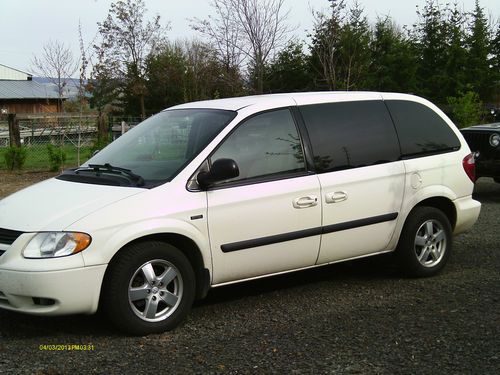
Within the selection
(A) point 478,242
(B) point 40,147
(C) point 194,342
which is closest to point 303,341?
(C) point 194,342

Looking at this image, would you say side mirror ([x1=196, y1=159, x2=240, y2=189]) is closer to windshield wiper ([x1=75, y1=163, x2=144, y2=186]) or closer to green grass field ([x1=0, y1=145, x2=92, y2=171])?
windshield wiper ([x1=75, y1=163, x2=144, y2=186])

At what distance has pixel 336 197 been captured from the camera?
4809mm

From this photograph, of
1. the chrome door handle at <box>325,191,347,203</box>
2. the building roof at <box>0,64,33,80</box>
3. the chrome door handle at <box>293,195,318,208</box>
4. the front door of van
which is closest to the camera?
the front door of van

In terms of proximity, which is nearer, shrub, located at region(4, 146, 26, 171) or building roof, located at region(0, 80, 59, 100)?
shrub, located at region(4, 146, 26, 171)

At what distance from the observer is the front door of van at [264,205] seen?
4340 millimetres

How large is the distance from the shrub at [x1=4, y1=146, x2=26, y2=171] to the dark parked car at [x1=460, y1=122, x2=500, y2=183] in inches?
421

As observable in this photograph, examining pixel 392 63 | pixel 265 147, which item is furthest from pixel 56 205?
pixel 392 63

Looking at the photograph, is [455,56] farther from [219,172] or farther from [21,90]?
[21,90]

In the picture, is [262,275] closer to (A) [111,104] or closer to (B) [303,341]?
(B) [303,341]

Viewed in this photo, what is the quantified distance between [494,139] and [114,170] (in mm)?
7219

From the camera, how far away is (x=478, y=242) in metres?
6.93

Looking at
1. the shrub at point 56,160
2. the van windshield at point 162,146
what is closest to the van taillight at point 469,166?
the van windshield at point 162,146

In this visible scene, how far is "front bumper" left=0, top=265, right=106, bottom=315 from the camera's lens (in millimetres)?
3746
